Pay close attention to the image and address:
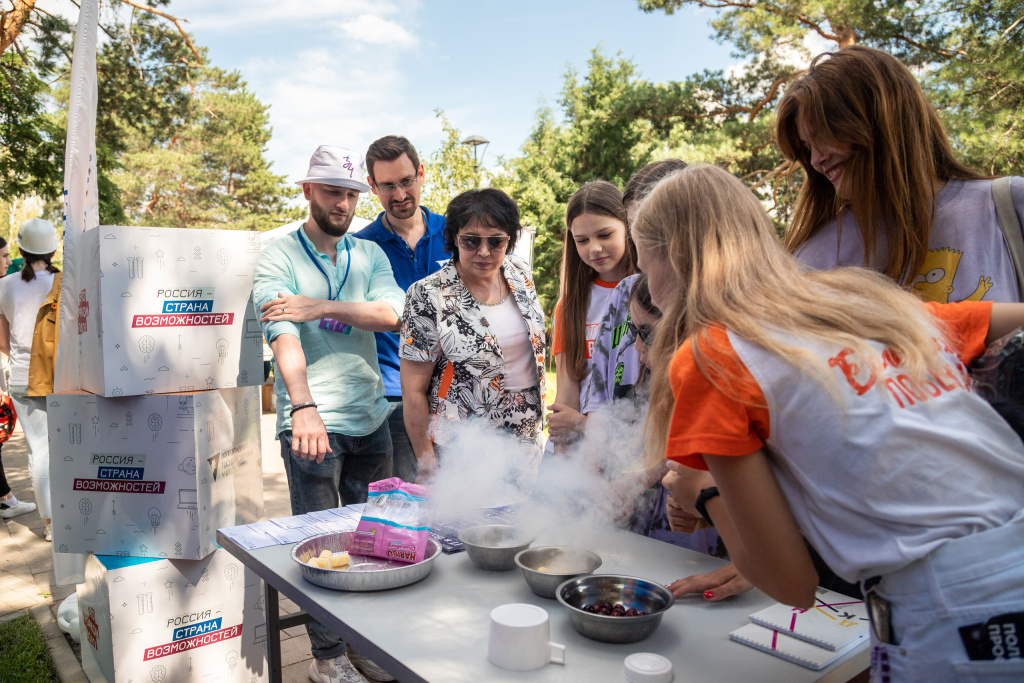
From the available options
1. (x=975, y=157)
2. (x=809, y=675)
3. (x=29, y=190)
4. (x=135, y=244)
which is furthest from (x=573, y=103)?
(x=809, y=675)

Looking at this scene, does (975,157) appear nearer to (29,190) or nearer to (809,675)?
(809,675)

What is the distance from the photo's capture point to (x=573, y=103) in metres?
20.2

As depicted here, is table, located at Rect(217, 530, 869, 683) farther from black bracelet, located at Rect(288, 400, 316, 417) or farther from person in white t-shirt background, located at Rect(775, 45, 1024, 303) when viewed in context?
person in white t-shirt background, located at Rect(775, 45, 1024, 303)

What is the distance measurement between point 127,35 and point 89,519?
9.31 metres

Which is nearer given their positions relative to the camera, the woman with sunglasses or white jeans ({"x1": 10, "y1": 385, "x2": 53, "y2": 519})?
the woman with sunglasses

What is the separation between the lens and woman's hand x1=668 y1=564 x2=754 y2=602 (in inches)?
59.3

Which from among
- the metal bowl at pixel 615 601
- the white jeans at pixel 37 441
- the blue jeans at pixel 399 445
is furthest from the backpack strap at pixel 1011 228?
the white jeans at pixel 37 441

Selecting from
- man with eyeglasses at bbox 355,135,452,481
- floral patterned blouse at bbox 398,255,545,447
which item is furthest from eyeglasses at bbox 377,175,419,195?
floral patterned blouse at bbox 398,255,545,447

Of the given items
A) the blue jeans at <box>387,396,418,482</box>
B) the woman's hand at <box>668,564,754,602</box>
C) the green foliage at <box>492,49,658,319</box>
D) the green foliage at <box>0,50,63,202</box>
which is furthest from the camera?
the green foliage at <box>492,49,658,319</box>

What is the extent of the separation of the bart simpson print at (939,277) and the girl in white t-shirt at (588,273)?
41.7 inches

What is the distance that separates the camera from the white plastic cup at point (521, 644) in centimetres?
122

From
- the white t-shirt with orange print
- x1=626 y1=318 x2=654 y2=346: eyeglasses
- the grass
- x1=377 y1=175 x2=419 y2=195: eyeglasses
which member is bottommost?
the grass

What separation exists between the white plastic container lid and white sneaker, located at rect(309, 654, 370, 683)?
1.83 m

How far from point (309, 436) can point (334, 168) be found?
1.10 meters
